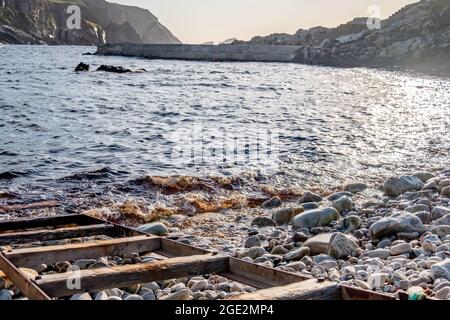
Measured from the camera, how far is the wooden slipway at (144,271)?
4312 mm

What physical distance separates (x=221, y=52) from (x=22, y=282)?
10208 cm

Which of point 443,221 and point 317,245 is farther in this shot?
point 443,221

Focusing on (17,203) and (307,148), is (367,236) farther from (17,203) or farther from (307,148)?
(307,148)

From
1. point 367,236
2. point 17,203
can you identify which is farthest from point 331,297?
point 17,203

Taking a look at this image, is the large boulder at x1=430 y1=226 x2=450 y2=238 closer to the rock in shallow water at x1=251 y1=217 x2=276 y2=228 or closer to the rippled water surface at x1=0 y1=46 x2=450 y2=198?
the rock in shallow water at x1=251 y1=217 x2=276 y2=228

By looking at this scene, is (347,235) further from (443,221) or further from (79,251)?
(79,251)

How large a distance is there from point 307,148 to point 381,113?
11648 millimetres

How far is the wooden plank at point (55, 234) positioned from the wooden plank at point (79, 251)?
117 centimetres

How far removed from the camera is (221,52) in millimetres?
104625

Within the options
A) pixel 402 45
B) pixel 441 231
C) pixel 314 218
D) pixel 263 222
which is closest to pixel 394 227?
pixel 441 231

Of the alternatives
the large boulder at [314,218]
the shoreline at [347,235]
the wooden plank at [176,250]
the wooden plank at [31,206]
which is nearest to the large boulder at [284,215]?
the shoreline at [347,235]

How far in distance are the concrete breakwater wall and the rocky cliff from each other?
10.5 ft

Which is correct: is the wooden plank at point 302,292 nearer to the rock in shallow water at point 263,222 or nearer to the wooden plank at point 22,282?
the wooden plank at point 22,282

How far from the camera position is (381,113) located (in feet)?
92.5
